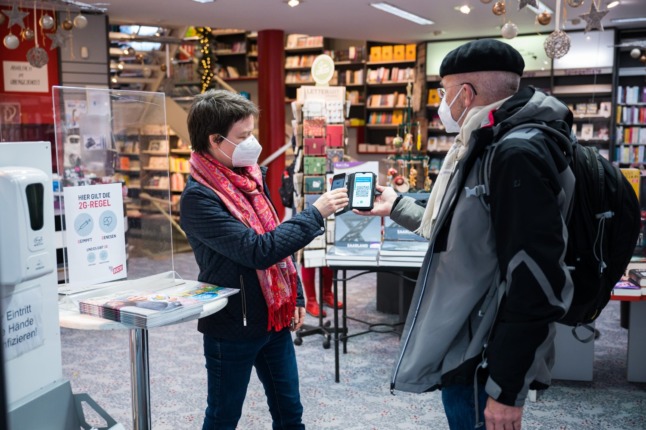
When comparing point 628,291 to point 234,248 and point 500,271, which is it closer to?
point 500,271

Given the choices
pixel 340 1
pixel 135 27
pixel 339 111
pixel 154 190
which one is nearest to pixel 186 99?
pixel 135 27

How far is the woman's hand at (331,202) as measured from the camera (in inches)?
82.6

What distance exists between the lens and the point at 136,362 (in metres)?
2.02

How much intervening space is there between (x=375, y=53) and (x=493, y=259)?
10.3m

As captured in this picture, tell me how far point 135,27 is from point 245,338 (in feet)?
29.8

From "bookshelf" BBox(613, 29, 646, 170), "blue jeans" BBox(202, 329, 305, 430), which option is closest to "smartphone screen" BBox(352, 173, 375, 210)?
"blue jeans" BBox(202, 329, 305, 430)

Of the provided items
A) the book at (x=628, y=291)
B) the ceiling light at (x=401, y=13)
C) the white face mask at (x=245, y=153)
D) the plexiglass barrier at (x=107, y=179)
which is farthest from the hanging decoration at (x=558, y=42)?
the white face mask at (x=245, y=153)

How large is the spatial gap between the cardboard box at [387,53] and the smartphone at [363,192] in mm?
9219

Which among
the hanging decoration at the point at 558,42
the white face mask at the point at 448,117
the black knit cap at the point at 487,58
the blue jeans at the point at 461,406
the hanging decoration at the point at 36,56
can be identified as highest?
the hanging decoration at the point at 36,56

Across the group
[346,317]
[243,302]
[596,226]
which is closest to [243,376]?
[243,302]

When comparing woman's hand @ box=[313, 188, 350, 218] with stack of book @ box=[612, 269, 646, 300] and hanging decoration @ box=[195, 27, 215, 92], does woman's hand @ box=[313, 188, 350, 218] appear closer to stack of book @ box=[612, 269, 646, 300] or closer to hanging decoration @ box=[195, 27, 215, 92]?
stack of book @ box=[612, 269, 646, 300]

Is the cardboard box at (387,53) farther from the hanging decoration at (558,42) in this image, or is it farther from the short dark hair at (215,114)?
the short dark hair at (215,114)

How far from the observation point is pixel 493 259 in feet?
4.79

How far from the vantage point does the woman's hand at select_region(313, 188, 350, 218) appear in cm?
210
